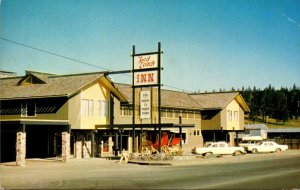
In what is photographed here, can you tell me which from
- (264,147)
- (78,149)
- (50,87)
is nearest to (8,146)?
(78,149)

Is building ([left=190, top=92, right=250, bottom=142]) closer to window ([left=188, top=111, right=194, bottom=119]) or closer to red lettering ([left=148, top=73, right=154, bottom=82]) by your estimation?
window ([left=188, top=111, right=194, bottom=119])

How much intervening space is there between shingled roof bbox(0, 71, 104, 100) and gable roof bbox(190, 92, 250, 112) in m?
23.3

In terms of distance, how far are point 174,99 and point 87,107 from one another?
19149 millimetres

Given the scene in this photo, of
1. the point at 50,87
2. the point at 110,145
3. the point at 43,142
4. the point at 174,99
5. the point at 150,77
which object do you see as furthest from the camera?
the point at 174,99

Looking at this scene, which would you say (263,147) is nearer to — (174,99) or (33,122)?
(174,99)

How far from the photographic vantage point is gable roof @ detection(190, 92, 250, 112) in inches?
2312

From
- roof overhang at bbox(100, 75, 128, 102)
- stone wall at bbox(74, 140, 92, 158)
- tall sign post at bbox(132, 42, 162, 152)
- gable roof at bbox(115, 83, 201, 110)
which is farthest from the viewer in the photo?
gable roof at bbox(115, 83, 201, 110)

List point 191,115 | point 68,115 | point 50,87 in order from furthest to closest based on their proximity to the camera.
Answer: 1. point 191,115
2. point 50,87
3. point 68,115

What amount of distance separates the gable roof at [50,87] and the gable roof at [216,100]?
22558 millimetres

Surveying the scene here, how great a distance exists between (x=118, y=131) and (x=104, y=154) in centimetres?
539

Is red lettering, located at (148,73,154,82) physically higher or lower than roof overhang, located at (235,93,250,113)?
higher

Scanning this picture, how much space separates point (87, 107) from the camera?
39156 millimetres

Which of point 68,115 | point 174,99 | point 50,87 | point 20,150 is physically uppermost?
point 50,87

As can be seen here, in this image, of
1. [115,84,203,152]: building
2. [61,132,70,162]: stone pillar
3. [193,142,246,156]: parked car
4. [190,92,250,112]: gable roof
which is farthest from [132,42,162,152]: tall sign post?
[190,92,250,112]: gable roof
